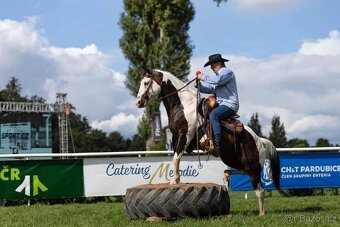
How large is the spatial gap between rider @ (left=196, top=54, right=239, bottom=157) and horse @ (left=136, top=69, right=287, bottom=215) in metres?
0.24

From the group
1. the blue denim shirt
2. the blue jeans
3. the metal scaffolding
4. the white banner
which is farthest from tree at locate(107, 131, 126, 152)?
the blue jeans

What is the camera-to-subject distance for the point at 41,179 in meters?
15.0

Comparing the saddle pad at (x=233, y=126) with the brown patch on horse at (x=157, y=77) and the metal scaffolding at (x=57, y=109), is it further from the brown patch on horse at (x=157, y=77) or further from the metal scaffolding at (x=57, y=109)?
the metal scaffolding at (x=57, y=109)

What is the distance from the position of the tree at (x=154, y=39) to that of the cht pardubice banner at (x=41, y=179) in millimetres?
15846

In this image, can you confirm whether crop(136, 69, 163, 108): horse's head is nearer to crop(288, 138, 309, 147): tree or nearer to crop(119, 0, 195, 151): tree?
crop(119, 0, 195, 151): tree

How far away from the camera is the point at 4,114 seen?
6153cm

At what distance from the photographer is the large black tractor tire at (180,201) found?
8.45 m

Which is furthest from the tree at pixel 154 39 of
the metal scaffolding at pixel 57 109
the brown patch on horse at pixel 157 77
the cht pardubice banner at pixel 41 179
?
the metal scaffolding at pixel 57 109

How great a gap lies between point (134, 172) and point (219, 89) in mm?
7124

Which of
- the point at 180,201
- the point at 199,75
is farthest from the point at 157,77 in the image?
the point at 180,201

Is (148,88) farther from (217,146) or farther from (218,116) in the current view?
(217,146)

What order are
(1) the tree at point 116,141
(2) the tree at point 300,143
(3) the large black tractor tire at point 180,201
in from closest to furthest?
(3) the large black tractor tire at point 180,201 → (2) the tree at point 300,143 → (1) the tree at point 116,141

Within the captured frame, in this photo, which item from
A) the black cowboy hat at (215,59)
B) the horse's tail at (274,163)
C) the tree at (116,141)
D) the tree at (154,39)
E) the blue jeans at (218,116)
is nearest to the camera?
the blue jeans at (218,116)

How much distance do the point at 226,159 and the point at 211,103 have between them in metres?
1.06
